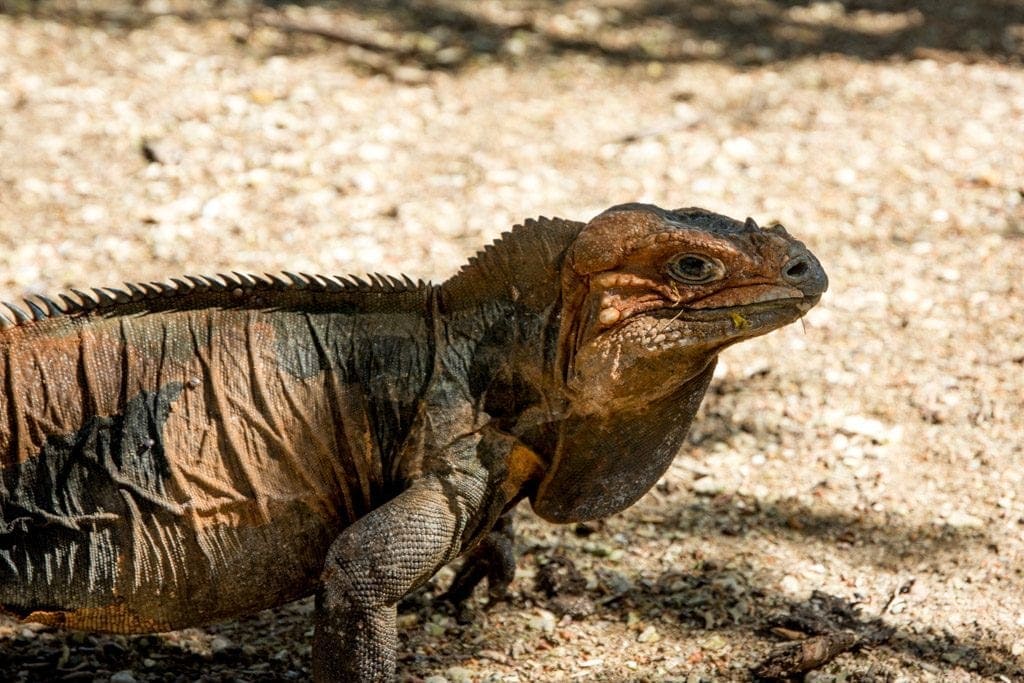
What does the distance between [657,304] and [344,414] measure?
3.42ft

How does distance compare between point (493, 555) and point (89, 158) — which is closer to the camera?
point (493, 555)

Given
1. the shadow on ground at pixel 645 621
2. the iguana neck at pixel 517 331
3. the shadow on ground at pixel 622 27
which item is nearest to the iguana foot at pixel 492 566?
the shadow on ground at pixel 645 621

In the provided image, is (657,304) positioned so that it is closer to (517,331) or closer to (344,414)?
(517,331)

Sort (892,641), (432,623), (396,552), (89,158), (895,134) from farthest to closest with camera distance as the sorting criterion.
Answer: (895,134), (89,158), (432,623), (892,641), (396,552)

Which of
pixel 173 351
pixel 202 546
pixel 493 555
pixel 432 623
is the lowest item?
pixel 432 623

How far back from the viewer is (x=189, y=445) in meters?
3.99

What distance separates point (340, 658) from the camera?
12.8ft

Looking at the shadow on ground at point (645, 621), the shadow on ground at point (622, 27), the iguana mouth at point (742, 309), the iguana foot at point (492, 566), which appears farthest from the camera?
the shadow on ground at point (622, 27)

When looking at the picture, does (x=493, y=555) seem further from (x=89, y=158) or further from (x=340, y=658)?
(x=89, y=158)

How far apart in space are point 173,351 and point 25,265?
3705 millimetres

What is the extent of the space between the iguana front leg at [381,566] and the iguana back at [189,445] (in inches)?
8.7

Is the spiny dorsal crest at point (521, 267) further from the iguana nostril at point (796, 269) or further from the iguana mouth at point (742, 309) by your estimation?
the iguana nostril at point (796, 269)

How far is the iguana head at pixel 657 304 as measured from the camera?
3.83 metres

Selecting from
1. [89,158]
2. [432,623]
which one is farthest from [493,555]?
[89,158]
